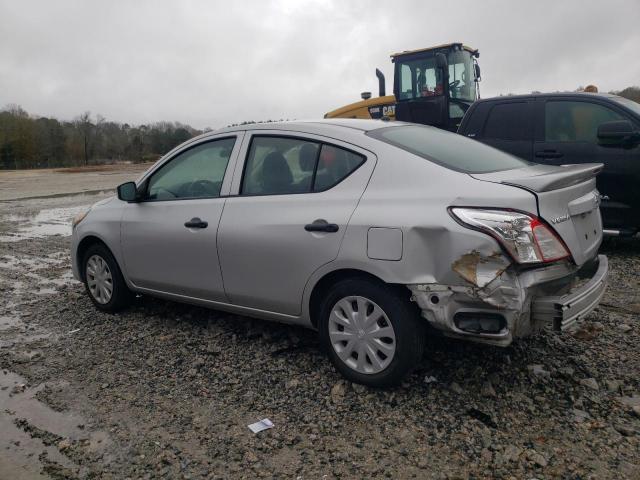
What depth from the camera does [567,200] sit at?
A: 324 cm

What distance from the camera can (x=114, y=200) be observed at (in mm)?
5262

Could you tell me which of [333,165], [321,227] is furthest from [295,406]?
[333,165]

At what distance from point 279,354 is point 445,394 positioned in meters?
1.30

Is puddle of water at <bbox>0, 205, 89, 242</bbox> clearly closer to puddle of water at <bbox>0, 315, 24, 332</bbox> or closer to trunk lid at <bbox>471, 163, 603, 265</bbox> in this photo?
puddle of water at <bbox>0, 315, 24, 332</bbox>

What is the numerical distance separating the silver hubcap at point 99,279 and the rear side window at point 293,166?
6.32ft

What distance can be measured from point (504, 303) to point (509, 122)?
16.2ft

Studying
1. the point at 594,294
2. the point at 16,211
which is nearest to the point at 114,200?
the point at 594,294

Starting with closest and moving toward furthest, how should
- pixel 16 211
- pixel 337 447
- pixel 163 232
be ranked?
pixel 337 447, pixel 163 232, pixel 16 211

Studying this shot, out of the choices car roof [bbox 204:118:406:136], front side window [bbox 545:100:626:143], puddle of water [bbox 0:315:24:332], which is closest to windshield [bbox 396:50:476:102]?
front side window [bbox 545:100:626:143]

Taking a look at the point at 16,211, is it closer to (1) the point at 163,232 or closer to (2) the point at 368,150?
(1) the point at 163,232

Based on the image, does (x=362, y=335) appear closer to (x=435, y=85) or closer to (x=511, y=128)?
(x=511, y=128)

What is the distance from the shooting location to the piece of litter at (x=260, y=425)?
315cm

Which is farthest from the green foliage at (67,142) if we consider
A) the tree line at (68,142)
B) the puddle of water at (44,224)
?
the puddle of water at (44,224)

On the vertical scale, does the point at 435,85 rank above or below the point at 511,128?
above
